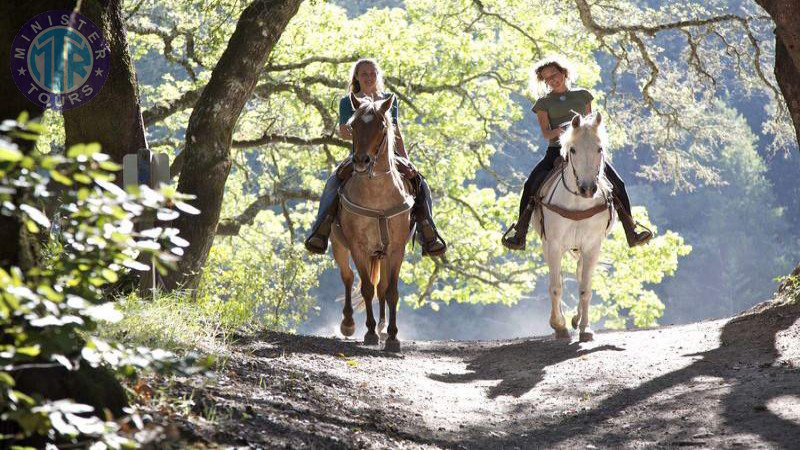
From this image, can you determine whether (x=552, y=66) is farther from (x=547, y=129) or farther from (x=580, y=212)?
(x=580, y=212)

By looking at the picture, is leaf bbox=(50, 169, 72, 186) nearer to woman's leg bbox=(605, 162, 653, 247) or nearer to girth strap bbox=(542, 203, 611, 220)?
girth strap bbox=(542, 203, 611, 220)

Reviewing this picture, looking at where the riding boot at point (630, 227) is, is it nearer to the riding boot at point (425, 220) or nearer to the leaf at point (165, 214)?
the riding boot at point (425, 220)

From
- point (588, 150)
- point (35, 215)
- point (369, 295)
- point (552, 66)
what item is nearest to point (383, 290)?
point (369, 295)

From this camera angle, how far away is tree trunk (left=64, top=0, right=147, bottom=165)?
8.49 m

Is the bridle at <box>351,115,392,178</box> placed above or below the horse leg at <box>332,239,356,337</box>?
Result: above

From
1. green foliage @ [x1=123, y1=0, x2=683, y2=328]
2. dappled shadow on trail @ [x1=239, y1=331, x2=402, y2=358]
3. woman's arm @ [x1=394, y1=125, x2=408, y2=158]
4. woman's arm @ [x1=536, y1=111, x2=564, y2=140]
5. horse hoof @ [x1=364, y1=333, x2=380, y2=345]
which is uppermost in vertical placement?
green foliage @ [x1=123, y1=0, x2=683, y2=328]

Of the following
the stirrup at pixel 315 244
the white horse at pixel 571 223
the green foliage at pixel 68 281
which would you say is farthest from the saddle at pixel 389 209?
the green foliage at pixel 68 281

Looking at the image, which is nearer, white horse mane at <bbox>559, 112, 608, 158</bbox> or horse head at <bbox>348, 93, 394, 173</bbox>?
horse head at <bbox>348, 93, 394, 173</bbox>

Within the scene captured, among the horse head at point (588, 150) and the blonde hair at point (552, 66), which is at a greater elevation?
the blonde hair at point (552, 66)

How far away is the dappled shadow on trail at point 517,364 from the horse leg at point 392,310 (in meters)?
0.82

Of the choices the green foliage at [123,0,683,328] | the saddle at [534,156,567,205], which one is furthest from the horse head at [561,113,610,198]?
the green foliage at [123,0,683,328]

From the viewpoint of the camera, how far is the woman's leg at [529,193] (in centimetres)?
1045

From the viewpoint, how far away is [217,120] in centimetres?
1016

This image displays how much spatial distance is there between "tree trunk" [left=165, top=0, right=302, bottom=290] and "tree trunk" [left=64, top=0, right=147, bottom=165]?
1427 millimetres
